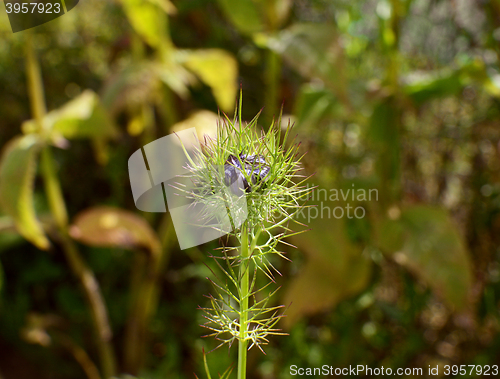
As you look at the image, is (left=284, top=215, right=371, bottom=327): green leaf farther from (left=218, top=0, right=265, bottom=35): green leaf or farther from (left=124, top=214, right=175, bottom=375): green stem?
(left=218, top=0, right=265, bottom=35): green leaf

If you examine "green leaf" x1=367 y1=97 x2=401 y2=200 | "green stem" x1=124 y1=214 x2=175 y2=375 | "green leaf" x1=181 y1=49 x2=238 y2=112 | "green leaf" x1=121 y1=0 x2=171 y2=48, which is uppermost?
"green leaf" x1=121 y1=0 x2=171 y2=48

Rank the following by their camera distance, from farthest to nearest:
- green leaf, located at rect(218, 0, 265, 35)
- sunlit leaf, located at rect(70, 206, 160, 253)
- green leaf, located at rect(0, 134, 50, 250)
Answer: green leaf, located at rect(218, 0, 265, 35), sunlit leaf, located at rect(70, 206, 160, 253), green leaf, located at rect(0, 134, 50, 250)

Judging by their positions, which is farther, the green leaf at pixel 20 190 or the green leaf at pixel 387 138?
the green leaf at pixel 387 138

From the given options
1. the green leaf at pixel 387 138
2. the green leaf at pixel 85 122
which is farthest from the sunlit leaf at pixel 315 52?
the green leaf at pixel 85 122

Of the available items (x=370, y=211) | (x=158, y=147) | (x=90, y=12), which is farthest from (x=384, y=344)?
(x=90, y=12)

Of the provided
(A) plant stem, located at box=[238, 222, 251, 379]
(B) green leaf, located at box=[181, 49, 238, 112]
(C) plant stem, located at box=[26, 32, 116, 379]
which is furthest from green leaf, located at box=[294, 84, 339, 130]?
(A) plant stem, located at box=[238, 222, 251, 379]

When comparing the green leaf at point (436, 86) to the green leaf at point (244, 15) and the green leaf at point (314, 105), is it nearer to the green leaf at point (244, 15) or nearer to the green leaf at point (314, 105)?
the green leaf at point (314, 105)

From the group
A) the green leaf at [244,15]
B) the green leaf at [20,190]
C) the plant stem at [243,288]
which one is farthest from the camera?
the green leaf at [244,15]

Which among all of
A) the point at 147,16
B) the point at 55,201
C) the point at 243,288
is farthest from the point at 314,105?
the point at 243,288

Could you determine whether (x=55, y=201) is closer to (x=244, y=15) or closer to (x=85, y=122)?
(x=85, y=122)
